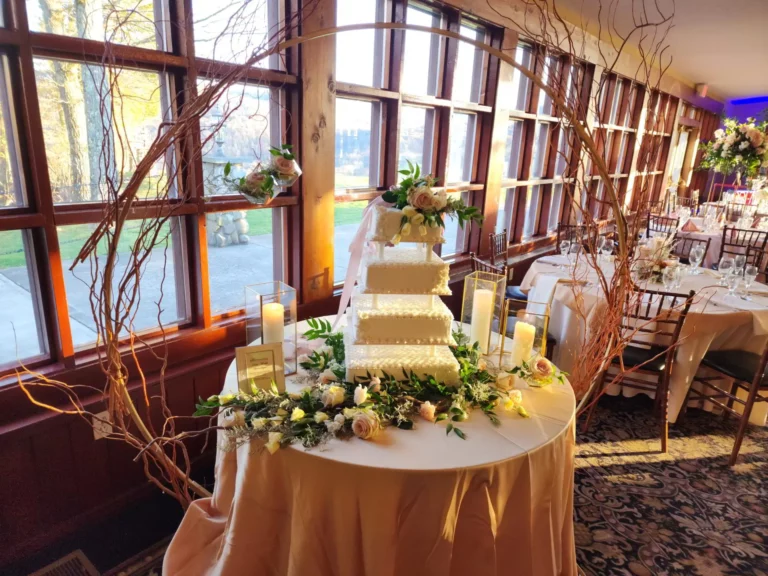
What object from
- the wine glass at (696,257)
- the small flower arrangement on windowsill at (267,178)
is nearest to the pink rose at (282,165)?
the small flower arrangement on windowsill at (267,178)

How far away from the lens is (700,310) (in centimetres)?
263

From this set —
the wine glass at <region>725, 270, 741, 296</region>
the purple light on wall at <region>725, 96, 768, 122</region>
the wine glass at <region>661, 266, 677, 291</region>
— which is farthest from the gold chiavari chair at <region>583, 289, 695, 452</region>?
the purple light on wall at <region>725, 96, 768, 122</region>

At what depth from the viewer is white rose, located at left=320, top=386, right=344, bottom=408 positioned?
1.41m

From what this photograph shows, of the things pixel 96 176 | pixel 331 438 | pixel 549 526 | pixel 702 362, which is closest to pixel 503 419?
pixel 549 526

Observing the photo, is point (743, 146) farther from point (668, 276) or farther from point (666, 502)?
point (666, 502)

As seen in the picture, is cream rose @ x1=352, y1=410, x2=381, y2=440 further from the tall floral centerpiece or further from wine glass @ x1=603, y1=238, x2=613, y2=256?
the tall floral centerpiece

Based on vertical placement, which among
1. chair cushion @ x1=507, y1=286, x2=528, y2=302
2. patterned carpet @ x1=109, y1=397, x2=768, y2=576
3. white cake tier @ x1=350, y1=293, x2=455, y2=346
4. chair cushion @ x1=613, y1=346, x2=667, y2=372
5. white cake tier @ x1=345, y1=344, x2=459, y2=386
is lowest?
patterned carpet @ x1=109, y1=397, x2=768, y2=576

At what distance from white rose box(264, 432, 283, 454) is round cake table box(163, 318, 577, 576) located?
25 mm

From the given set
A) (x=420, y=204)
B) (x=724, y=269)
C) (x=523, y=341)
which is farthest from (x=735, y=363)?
(x=420, y=204)

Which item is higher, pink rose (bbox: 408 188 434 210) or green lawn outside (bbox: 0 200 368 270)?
pink rose (bbox: 408 188 434 210)

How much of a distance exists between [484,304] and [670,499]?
147cm

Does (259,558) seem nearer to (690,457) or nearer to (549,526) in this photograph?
(549,526)

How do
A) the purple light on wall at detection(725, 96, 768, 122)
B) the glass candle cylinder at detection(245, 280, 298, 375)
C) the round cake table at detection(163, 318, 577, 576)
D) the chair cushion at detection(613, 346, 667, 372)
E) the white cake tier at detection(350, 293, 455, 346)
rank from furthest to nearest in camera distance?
1. the purple light on wall at detection(725, 96, 768, 122)
2. the chair cushion at detection(613, 346, 667, 372)
3. the glass candle cylinder at detection(245, 280, 298, 375)
4. the white cake tier at detection(350, 293, 455, 346)
5. the round cake table at detection(163, 318, 577, 576)

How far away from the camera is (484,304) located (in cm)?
183
